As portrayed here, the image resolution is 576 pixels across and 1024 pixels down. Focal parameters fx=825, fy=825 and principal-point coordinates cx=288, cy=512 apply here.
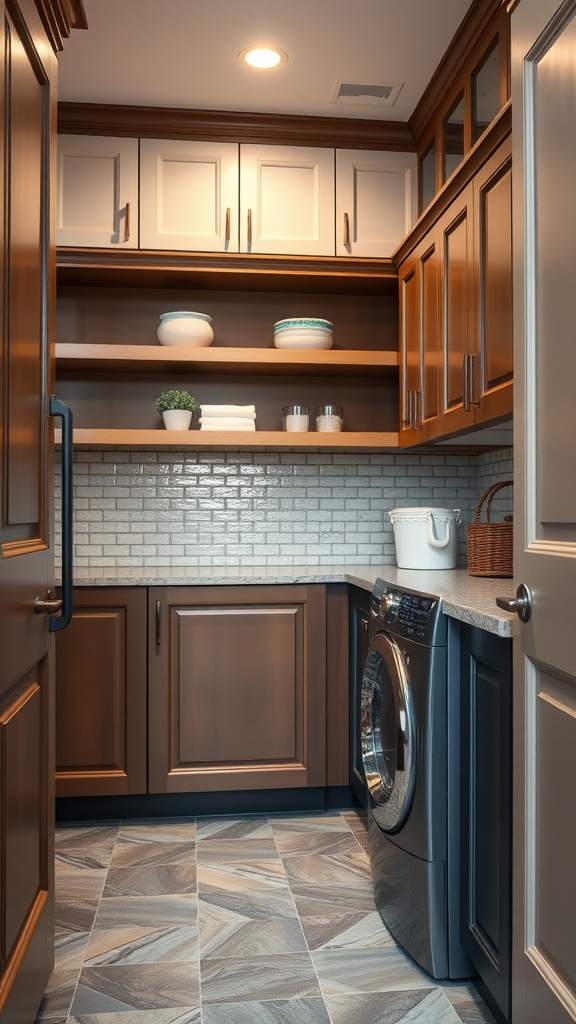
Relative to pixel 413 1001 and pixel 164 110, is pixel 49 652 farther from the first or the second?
pixel 164 110

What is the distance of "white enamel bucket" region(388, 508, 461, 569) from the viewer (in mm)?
3016

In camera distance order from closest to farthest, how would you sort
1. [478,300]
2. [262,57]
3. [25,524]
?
1. [25,524]
2. [478,300]
3. [262,57]

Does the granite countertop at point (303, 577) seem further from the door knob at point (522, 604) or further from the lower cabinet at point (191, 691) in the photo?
the door knob at point (522, 604)

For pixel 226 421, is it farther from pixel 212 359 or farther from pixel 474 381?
pixel 474 381

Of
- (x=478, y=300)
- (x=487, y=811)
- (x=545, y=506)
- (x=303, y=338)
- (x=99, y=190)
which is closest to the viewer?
(x=545, y=506)

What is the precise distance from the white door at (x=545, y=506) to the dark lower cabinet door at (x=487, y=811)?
0.22ft

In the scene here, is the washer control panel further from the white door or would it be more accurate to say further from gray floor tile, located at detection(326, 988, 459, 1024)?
gray floor tile, located at detection(326, 988, 459, 1024)

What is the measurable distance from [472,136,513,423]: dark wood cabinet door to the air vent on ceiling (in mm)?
952

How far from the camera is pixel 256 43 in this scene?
2768 mm

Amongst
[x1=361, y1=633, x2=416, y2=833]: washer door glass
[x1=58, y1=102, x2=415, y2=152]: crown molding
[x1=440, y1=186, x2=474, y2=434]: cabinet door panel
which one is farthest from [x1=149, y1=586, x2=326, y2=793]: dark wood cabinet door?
[x1=58, y1=102, x2=415, y2=152]: crown molding

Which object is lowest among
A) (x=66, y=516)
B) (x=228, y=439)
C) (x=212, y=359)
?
(x=66, y=516)

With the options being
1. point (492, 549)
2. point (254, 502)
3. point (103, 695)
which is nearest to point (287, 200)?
point (254, 502)

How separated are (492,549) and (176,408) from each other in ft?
4.53

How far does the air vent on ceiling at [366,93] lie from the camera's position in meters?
3.04
